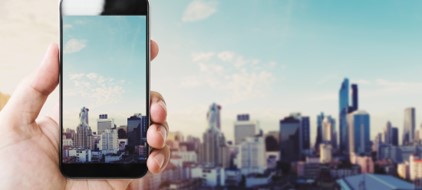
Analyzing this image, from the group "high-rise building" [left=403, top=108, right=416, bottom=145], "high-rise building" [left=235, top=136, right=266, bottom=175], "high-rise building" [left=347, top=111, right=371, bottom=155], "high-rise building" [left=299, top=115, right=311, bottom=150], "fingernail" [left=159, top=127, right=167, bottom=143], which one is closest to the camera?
"fingernail" [left=159, top=127, right=167, bottom=143]

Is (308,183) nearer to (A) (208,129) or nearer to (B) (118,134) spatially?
(A) (208,129)

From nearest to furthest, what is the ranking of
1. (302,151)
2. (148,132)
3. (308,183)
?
1. (148,132)
2. (308,183)
3. (302,151)

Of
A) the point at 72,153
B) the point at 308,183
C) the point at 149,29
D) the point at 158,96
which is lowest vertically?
the point at 308,183

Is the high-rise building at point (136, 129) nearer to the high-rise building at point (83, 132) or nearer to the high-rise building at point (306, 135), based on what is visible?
the high-rise building at point (83, 132)

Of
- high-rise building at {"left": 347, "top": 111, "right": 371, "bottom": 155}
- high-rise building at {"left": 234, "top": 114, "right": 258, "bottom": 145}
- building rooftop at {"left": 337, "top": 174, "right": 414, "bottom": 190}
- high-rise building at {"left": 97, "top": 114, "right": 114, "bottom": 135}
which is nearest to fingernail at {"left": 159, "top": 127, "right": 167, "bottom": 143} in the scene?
high-rise building at {"left": 97, "top": 114, "right": 114, "bottom": 135}

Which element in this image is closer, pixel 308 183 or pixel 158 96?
pixel 158 96

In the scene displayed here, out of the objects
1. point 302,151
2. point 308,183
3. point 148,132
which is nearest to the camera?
point 148,132

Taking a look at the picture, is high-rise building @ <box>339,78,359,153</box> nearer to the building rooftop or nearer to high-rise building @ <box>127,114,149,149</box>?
the building rooftop

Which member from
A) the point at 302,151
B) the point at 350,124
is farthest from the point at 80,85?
the point at 350,124
